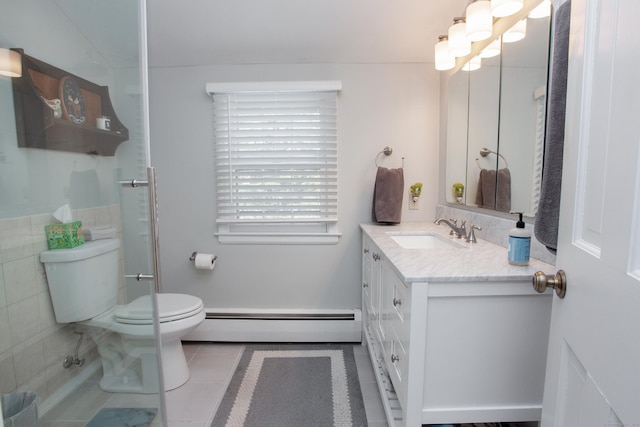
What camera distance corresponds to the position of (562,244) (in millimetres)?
685

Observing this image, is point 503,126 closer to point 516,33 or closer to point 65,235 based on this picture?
point 516,33

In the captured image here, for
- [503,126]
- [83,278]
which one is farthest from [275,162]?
[503,126]

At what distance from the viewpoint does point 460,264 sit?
1.06 m

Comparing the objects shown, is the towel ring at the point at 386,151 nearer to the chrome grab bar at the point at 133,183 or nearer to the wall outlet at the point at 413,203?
the wall outlet at the point at 413,203

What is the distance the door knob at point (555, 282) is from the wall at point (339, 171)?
4.73 ft

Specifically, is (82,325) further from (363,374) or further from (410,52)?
(410,52)

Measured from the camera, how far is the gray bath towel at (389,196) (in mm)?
1958

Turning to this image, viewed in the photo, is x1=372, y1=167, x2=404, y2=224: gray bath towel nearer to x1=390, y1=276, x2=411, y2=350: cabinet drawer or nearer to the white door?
x1=390, y1=276, x2=411, y2=350: cabinet drawer

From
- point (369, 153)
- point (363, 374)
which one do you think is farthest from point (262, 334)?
point (369, 153)

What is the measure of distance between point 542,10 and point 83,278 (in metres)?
2.13

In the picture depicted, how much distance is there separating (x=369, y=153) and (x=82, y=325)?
1.85 metres

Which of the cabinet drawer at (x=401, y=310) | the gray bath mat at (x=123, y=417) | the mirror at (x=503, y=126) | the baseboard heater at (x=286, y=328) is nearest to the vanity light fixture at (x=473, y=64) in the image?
the mirror at (x=503, y=126)

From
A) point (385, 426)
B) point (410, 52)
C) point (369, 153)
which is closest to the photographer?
point (385, 426)

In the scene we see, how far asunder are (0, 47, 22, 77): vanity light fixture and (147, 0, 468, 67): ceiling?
973 mm
